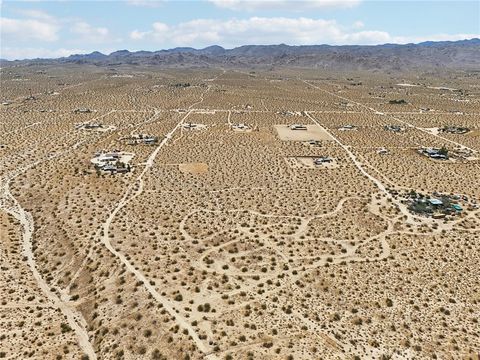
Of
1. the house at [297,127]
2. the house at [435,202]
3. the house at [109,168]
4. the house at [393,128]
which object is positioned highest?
the house at [109,168]

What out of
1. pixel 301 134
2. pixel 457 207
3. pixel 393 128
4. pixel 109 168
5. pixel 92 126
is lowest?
pixel 457 207

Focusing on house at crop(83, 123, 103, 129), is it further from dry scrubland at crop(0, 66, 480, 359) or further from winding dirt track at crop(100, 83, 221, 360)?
winding dirt track at crop(100, 83, 221, 360)

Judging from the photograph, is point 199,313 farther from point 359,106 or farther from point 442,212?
point 359,106

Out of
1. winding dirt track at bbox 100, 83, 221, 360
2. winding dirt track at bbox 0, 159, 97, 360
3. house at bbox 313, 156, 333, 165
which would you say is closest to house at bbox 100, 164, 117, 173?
winding dirt track at bbox 100, 83, 221, 360

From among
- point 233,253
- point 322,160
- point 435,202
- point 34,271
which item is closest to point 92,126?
point 322,160

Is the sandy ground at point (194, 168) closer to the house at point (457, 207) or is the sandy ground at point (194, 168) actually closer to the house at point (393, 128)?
the house at point (457, 207)

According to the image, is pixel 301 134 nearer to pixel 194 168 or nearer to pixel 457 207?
pixel 194 168

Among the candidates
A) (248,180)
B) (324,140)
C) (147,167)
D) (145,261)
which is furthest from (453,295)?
(324,140)

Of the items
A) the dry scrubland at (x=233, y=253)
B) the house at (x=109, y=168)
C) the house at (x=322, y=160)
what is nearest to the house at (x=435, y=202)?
the dry scrubland at (x=233, y=253)
